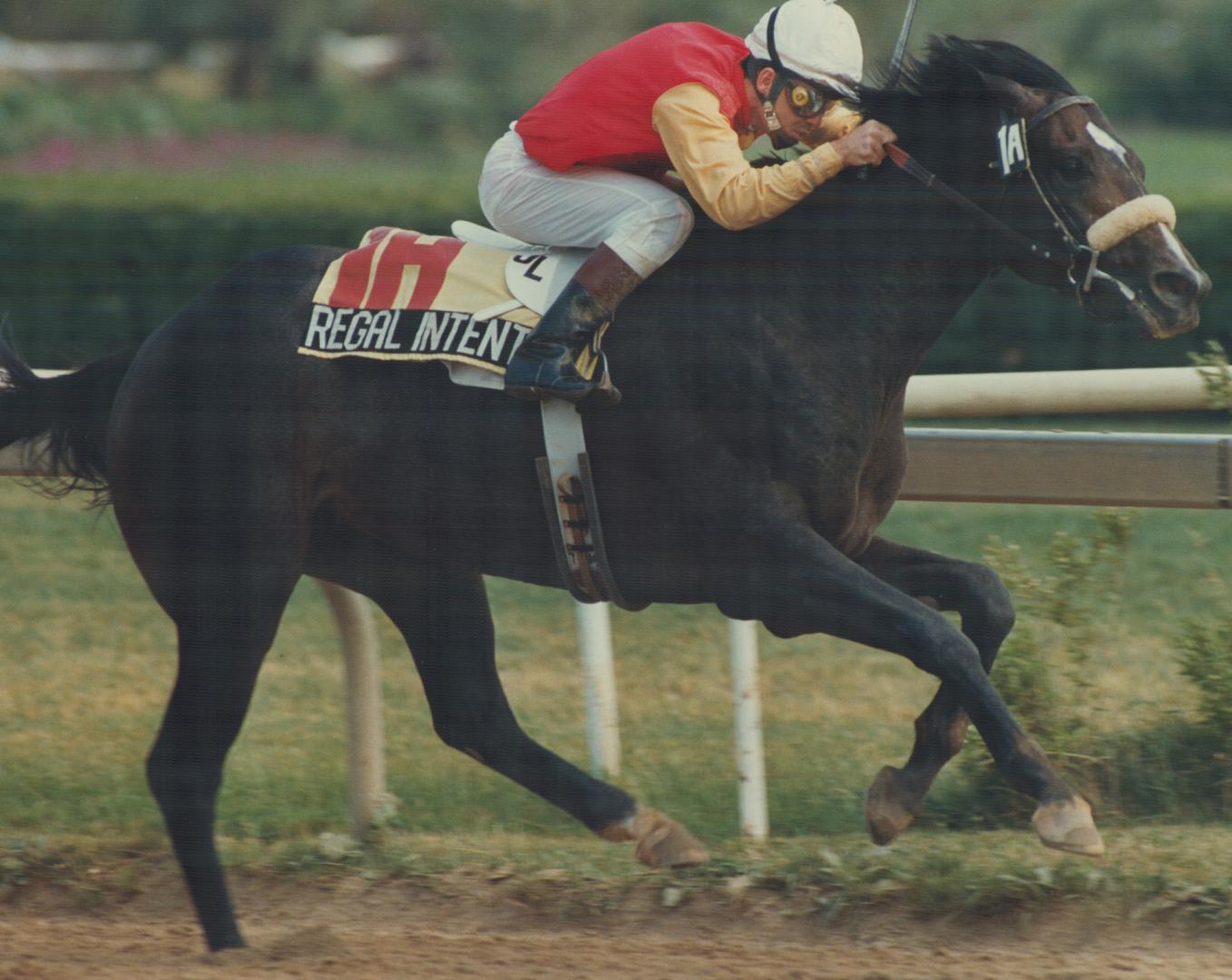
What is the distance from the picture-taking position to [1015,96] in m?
3.42

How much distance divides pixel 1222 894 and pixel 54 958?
8.14ft

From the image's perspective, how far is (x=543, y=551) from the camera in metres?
3.77

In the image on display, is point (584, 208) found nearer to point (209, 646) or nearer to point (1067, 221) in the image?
point (1067, 221)

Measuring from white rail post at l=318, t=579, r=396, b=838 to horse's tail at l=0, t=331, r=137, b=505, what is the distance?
69cm

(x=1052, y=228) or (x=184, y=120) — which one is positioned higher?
(x=184, y=120)

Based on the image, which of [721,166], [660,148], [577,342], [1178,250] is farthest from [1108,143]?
[577,342]

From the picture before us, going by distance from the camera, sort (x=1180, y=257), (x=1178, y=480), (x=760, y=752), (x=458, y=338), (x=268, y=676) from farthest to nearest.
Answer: (x=268, y=676) < (x=760, y=752) < (x=1178, y=480) < (x=458, y=338) < (x=1180, y=257)

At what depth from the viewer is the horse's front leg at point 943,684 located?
361 centimetres

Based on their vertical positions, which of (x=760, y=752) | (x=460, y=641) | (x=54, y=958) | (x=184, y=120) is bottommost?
(x=54, y=958)

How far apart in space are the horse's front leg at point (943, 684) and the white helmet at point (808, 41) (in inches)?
39.3

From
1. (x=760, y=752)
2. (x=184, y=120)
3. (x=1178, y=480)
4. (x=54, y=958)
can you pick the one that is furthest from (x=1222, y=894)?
(x=184, y=120)

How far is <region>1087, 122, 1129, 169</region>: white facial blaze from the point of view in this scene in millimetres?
3375

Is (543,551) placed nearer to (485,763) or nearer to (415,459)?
(415,459)

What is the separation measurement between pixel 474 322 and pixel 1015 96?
3.80ft
